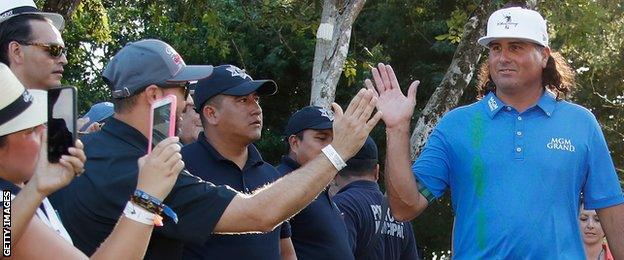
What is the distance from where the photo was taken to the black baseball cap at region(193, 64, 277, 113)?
6.75 meters

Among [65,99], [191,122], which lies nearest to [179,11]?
[191,122]

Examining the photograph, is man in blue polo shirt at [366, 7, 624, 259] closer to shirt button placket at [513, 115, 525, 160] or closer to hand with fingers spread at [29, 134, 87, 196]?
shirt button placket at [513, 115, 525, 160]

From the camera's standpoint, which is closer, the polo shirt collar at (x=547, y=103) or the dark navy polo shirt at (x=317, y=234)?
the polo shirt collar at (x=547, y=103)

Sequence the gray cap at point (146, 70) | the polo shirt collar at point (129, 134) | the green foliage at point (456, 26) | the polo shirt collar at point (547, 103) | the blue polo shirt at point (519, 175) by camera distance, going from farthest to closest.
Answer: the green foliage at point (456, 26), the polo shirt collar at point (547, 103), the blue polo shirt at point (519, 175), the gray cap at point (146, 70), the polo shirt collar at point (129, 134)

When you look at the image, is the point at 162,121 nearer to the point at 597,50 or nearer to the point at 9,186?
the point at 9,186

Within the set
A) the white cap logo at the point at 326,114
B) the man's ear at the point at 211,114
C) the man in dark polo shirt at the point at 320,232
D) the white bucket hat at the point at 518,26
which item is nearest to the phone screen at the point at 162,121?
the white bucket hat at the point at 518,26

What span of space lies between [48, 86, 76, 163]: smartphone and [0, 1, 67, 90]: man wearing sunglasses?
2.50 metres

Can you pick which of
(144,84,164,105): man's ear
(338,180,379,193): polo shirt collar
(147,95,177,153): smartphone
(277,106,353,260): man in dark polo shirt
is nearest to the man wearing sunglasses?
(144,84,164,105): man's ear

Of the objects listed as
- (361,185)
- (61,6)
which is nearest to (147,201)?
(361,185)

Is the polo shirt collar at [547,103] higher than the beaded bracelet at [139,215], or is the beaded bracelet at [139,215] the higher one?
the polo shirt collar at [547,103]

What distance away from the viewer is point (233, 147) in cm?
666

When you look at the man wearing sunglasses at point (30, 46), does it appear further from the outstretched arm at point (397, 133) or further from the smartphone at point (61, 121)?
the smartphone at point (61, 121)

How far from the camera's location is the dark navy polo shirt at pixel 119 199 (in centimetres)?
500

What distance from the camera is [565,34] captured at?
15.3 meters
